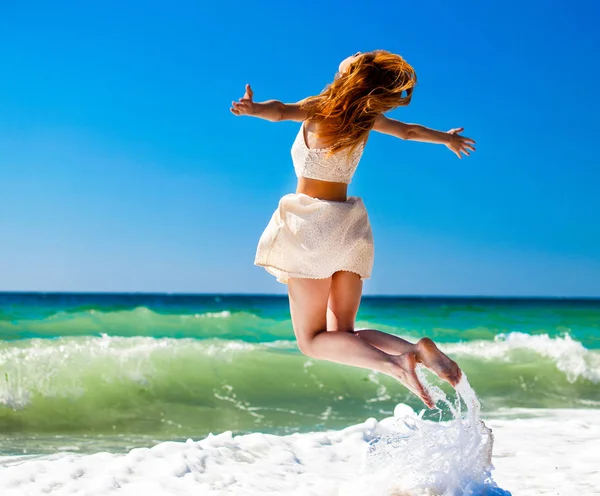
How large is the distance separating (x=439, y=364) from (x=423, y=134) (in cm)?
138

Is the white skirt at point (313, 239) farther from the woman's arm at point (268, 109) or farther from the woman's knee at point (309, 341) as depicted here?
the woman's arm at point (268, 109)

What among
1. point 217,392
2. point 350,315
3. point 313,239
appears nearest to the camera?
point 313,239

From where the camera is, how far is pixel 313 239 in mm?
3490

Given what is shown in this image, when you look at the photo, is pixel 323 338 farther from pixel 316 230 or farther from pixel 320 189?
pixel 320 189

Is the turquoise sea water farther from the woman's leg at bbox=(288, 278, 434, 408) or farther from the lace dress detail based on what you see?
the lace dress detail

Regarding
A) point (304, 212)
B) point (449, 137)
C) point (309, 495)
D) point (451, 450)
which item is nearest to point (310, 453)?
point (309, 495)

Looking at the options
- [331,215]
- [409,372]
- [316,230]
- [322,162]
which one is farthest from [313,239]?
[409,372]

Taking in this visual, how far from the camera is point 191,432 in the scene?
7031 millimetres

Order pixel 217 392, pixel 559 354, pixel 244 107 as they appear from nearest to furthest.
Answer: pixel 244 107
pixel 217 392
pixel 559 354

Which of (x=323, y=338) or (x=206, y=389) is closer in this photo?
(x=323, y=338)

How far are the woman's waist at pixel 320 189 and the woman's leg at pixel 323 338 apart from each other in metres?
0.43

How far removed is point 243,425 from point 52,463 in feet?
10.8

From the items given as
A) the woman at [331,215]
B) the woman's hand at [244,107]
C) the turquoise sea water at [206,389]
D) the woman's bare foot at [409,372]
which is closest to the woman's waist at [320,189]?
the woman at [331,215]

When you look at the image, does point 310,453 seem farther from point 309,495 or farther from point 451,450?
point 451,450
